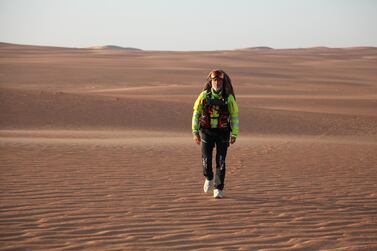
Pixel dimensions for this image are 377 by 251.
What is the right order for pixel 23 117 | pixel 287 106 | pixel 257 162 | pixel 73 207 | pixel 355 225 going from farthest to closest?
1. pixel 287 106
2. pixel 23 117
3. pixel 257 162
4. pixel 73 207
5. pixel 355 225

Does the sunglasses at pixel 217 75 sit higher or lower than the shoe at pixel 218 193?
higher

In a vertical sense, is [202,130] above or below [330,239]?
above

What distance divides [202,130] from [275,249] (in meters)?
2.23

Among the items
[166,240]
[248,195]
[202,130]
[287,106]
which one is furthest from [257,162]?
[287,106]

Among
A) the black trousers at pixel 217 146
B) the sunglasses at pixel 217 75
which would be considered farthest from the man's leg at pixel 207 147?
the sunglasses at pixel 217 75

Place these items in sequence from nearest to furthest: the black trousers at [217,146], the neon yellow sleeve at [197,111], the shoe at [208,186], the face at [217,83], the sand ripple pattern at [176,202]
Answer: the sand ripple pattern at [176,202] < the face at [217,83] < the neon yellow sleeve at [197,111] < the black trousers at [217,146] < the shoe at [208,186]

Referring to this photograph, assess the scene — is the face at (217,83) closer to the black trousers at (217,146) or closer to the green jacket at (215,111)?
the green jacket at (215,111)

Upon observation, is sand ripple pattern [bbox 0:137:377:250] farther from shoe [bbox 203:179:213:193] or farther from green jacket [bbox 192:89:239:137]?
green jacket [bbox 192:89:239:137]

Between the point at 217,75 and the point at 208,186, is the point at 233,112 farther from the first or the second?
the point at 208,186

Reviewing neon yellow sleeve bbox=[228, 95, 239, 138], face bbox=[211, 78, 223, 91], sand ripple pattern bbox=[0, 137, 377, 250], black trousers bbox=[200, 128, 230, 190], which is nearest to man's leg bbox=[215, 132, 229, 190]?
black trousers bbox=[200, 128, 230, 190]

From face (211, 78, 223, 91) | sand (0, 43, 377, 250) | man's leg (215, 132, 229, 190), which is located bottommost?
sand (0, 43, 377, 250)

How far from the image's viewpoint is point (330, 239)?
5457 millimetres

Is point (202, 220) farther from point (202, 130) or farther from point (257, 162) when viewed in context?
point (257, 162)

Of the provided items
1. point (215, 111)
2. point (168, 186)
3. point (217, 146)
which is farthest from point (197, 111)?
point (168, 186)
